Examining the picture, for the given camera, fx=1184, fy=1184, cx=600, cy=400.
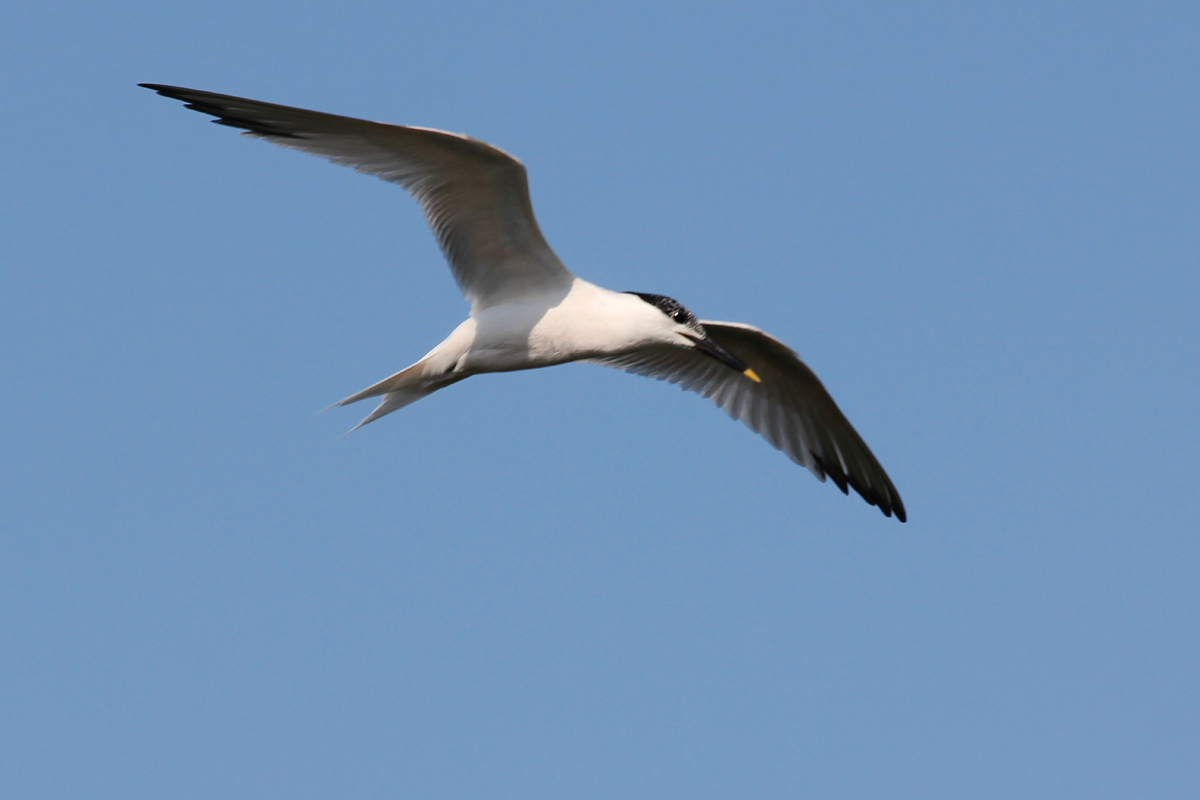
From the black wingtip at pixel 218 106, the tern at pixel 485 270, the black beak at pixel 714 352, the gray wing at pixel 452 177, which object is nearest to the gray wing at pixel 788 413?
the tern at pixel 485 270

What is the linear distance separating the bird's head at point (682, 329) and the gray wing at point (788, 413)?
64.6 inches

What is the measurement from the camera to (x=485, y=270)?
27.6ft

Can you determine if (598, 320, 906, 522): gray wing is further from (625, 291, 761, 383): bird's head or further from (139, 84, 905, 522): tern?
(625, 291, 761, 383): bird's head

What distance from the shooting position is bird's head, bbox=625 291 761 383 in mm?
8492

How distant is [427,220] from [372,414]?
5.35ft

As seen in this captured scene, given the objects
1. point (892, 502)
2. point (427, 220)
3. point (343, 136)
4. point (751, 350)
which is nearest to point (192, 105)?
point (343, 136)

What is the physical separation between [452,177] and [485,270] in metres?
0.84

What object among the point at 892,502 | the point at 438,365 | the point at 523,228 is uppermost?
the point at 523,228

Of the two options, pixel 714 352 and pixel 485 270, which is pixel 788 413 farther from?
pixel 485 270

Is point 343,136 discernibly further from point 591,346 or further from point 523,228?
point 591,346

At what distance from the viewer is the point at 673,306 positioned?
853 centimetres

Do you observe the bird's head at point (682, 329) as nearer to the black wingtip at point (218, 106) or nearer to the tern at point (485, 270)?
the tern at point (485, 270)

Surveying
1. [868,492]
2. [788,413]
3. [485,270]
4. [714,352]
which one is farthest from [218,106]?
[868,492]

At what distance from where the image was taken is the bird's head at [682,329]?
8.49m
